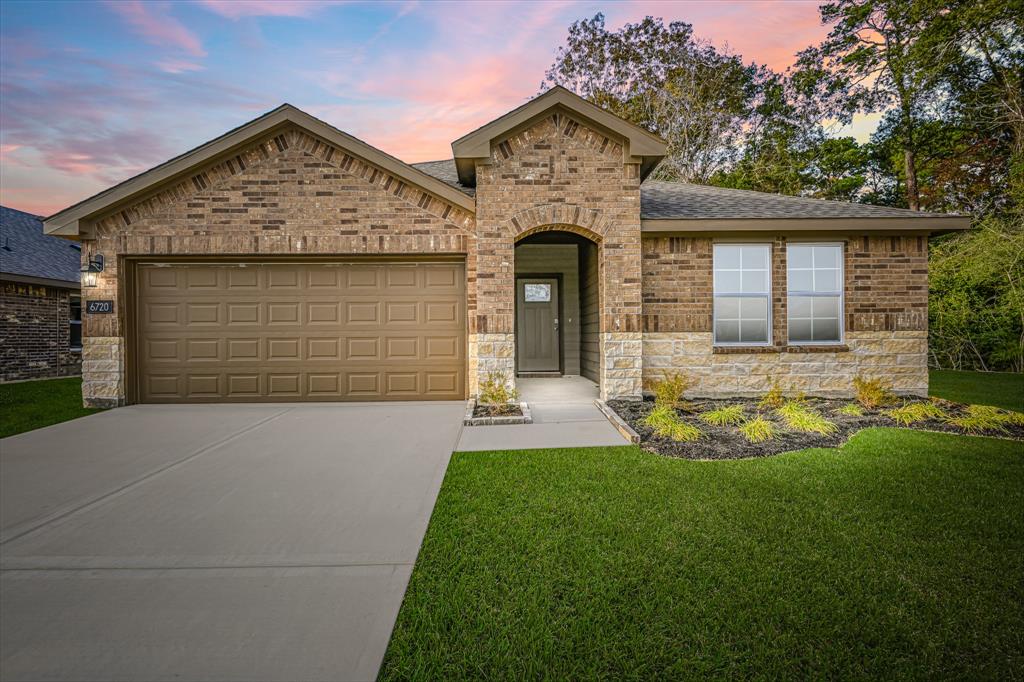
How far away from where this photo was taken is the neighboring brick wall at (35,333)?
12.2m

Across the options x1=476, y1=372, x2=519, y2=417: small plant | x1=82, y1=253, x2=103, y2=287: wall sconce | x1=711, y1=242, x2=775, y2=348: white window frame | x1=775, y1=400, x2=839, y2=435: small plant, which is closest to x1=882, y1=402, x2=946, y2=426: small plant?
x1=775, y1=400, x2=839, y2=435: small plant

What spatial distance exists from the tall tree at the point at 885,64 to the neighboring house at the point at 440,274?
1231 centimetres

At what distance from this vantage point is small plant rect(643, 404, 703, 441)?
5.48m

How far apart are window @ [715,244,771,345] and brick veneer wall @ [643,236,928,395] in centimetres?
17

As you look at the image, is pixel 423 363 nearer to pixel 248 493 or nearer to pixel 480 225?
pixel 480 225

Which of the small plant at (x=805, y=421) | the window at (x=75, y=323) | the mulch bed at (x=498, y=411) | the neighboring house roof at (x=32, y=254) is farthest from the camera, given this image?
the window at (x=75, y=323)

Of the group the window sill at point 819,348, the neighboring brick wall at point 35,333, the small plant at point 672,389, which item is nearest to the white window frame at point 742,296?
the window sill at point 819,348

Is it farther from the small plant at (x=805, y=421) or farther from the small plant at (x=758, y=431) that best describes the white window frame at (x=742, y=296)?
the small plant at (x=758, y=431)

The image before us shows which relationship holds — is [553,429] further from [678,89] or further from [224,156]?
[678,89]

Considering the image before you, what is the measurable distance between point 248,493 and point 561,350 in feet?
26.6

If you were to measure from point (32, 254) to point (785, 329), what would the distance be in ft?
66.3

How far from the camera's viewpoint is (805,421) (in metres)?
5.94

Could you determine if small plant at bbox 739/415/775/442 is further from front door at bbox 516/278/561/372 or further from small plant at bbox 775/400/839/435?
front door at bbox 516/278/561/372

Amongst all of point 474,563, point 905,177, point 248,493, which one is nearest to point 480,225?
point 248,493
